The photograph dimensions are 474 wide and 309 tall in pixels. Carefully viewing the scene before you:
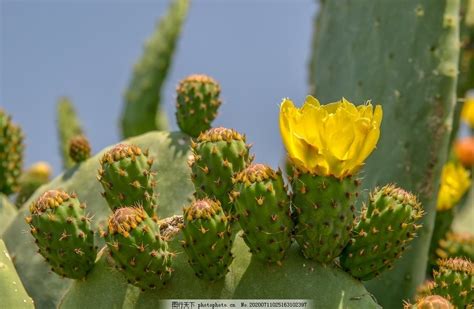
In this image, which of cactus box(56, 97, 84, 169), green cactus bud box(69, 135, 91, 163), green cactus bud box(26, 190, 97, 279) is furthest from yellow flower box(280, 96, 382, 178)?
cactus box(56, 97, 84, 169)

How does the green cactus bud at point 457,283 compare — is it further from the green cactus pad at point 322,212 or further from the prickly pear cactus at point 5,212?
the prickly pear cactus at point 5,212

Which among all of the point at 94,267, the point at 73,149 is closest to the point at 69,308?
the point at 94,267

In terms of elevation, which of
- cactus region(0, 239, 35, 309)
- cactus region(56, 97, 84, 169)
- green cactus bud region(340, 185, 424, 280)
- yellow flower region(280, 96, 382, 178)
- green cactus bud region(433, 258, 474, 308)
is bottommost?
cactus region(56, 97, 84, 169)

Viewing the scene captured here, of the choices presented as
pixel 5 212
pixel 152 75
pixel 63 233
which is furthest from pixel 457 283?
pixel 152 75

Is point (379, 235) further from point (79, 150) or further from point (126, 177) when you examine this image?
point (79, 150)

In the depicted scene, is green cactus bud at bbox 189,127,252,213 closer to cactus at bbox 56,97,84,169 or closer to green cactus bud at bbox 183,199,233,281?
green cactus bud at bbox 183,199,233,281

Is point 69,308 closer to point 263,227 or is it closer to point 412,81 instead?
point 263,227

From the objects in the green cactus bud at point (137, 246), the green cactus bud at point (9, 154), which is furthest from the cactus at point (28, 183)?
the green cactus bud at point (137, 246)
